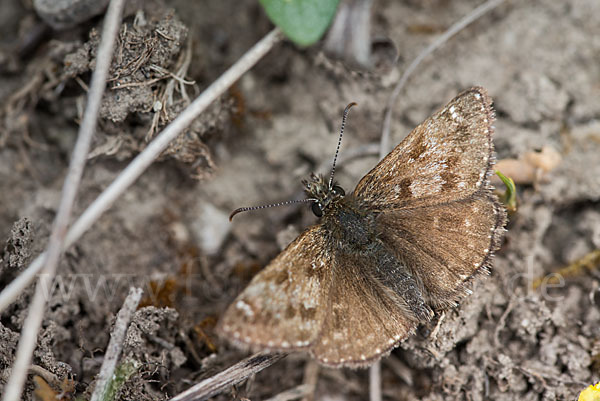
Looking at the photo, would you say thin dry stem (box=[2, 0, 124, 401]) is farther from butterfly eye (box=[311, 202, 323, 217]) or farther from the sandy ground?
butterfly eye (box=[311, 202, 323, 217])

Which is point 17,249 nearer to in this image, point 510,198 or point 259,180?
point 259,180

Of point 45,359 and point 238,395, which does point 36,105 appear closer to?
point 45,359

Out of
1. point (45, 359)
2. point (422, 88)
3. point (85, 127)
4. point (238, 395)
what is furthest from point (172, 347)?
point (422, 88)

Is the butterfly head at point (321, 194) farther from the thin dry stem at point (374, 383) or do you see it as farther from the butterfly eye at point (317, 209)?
the thin dry stem at point (374, 383)

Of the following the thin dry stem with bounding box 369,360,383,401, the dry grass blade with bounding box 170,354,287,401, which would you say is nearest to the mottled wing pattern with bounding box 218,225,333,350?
the dry grass blade with bounding box 170,354,287,401

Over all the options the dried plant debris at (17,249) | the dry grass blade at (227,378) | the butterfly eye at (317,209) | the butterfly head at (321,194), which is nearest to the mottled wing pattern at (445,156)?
the butterfly head at (321,194)

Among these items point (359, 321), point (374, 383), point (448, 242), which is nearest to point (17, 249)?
point (359, 321)
